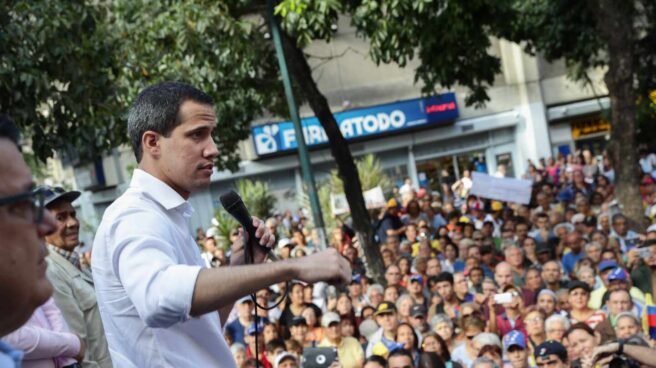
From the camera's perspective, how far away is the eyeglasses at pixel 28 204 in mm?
1538

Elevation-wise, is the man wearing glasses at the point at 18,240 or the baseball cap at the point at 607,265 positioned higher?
the man wearing glasses at the point at 18,240

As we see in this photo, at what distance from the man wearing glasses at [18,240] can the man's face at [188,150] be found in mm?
876

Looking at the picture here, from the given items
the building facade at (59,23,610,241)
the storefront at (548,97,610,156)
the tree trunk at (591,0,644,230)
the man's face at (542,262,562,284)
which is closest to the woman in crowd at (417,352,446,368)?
the man's face at (542,262,562,284)

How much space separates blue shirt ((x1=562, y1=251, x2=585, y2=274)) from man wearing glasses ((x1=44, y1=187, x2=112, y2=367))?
25.4 feet

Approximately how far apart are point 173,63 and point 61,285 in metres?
8.46

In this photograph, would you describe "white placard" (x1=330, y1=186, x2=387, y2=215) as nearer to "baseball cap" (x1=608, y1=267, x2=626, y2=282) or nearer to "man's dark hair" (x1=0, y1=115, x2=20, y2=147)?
"baseball cap" (x1=608, y1=267, x2=626, y2=282)

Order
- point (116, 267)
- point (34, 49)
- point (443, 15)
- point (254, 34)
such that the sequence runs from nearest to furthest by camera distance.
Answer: point (116, 267), point (34, 49), point (443, 15), point (254, 34)

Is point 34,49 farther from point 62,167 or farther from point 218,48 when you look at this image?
point 62,167

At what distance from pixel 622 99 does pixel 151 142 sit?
1124 cm

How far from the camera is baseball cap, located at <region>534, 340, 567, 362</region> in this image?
6.55 m

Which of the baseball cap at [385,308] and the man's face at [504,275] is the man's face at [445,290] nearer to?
the man's face at [504,275]

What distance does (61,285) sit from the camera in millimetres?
4082

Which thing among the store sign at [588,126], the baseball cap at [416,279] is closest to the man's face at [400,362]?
the baseball cap at [416,279]

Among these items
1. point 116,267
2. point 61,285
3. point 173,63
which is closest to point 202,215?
point 173,63
